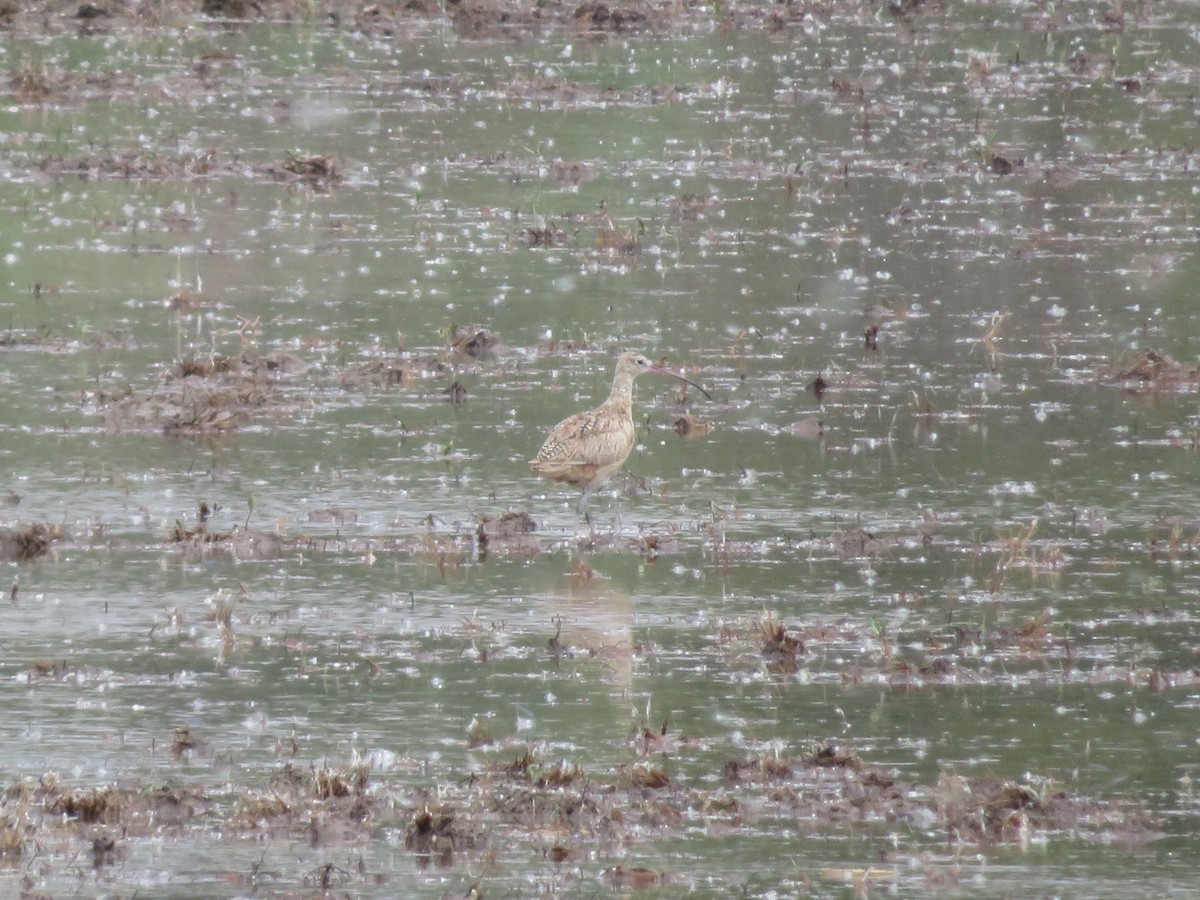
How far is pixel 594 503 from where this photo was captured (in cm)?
1409

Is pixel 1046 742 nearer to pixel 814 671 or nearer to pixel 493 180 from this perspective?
pixel 814 671

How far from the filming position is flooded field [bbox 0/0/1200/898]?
8.67 m

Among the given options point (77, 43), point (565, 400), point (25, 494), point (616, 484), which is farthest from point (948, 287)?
point (77, 43)

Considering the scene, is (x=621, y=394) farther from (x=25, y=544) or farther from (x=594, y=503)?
(x=25, y=544)

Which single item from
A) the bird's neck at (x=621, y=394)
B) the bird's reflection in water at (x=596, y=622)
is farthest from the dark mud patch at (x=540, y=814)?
the bird's neck at (x=621, y=394)

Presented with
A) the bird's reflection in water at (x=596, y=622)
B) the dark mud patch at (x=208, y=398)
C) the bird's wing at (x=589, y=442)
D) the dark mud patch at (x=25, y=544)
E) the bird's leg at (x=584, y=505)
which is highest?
the bird's wing at (x=589, y=442)

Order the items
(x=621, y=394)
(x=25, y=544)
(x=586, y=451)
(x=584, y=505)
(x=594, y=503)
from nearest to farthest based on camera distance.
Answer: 1. (x=25, y=544)
2. (x=586, y=451)
3. (x=584, y=505)
4. (x=594, y=503)
5. (x=621, y=394)

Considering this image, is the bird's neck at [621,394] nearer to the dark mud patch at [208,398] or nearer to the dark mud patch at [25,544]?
the dark mud patch at [208,398]

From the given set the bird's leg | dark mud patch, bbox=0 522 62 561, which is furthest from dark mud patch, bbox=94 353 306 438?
dark mud patch, bbox=0 522 62 561

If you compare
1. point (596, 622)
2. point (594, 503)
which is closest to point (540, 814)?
point (596, 622)

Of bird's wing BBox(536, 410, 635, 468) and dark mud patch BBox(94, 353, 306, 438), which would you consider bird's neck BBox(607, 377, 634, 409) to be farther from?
dark mud patch BBox(94, 353, 306, 438)

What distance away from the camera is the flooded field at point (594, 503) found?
8.67 metres

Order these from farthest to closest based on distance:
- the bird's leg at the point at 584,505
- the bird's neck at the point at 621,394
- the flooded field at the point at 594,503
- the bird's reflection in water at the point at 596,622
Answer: the bird's neck at the point at 621,394
the bird's leg at the point at 584,505
the bird's reflection in water at the point at 596,622
the flooded field at the point at 594,503

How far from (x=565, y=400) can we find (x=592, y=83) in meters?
16.6
